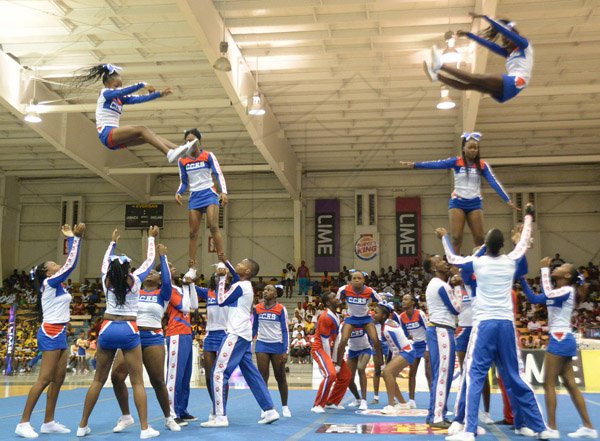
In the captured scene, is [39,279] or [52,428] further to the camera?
[39,279]

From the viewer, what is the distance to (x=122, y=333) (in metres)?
7.17

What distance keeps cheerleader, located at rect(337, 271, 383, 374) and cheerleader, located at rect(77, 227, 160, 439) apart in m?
3.93

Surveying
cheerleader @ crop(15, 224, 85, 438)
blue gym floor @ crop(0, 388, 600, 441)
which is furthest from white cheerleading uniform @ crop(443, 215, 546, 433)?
cheerleader @ crop(15, 224, 85, 438)

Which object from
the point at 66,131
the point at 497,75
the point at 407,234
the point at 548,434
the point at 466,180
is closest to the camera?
the point at 497,75

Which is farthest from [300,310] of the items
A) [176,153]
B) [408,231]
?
[176,153]

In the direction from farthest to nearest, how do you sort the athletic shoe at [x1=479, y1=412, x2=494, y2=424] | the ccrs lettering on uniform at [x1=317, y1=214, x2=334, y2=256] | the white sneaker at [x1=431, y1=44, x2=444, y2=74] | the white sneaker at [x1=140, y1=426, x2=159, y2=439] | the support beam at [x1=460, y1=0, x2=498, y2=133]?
the ccrs lettering on uniform at [x1=317, y1=214, x2=334, y2=256], the support beam at [x1=460, y1=0, x2=498, y2=133], the athletic shoe at [x1=479, y1=412, x2=494, y2=424], the white sneaker at [x1=140, y1=426, x2=159, y2=439], the white sneaker at [x1=431, y1=44, x2=444, y2=74]

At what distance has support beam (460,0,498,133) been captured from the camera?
13758 millimetres

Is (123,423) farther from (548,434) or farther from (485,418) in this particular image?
(548,434)

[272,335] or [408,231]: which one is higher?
[408,231]

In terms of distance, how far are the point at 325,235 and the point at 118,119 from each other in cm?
2294

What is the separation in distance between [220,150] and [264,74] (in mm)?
8216

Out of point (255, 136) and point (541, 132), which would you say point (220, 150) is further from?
point (541, 132)

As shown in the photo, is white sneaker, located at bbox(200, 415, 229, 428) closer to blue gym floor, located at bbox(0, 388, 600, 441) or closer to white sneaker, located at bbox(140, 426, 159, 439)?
blue gym floor, located at bbox(0, 388, 600, 441)

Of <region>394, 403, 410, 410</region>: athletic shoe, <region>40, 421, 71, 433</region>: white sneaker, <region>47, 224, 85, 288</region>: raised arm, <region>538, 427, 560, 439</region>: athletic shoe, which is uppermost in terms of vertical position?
<region>47, 224, 85, 288</region>: raised arm
